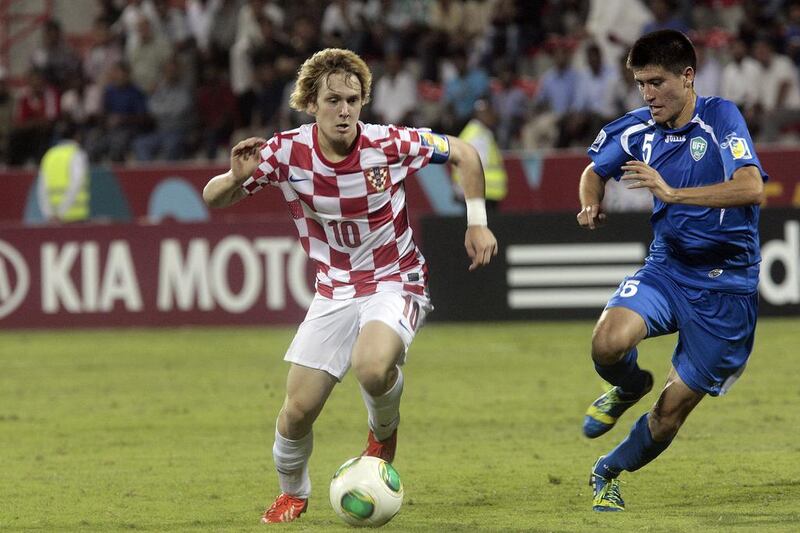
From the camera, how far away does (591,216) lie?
6391 millimetres

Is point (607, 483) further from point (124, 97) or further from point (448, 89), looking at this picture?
point (124, 97)

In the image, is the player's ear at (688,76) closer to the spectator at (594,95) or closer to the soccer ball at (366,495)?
the soccer ball at (366,495)

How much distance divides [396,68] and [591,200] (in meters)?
12.3

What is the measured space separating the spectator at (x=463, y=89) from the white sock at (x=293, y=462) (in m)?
12.2

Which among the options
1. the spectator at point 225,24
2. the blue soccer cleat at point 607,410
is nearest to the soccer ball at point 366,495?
the blue soccer cleat at point 607,410

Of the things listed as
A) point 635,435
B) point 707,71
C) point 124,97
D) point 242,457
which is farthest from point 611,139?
point 124,97

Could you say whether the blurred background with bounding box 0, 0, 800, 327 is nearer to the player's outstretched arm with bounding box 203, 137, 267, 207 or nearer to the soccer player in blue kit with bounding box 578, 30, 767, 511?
the soccer player in blue kit with bounding box 578, 30, 767, 511

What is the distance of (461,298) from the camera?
15.2 meters

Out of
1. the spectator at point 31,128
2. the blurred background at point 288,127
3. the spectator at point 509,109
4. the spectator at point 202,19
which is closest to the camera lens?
the blurred background at point 288,127

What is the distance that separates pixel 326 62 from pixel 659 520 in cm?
242

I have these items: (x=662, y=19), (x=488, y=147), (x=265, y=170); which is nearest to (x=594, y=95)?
(x=662, y=19)

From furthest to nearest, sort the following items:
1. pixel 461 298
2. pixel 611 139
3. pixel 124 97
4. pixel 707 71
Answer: pixel 124 97 → pixel 707 71 → pixel 461 298 → pixel 611 139

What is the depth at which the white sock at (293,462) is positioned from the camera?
6230 mm

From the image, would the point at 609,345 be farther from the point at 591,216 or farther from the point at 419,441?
the point at 419,441
